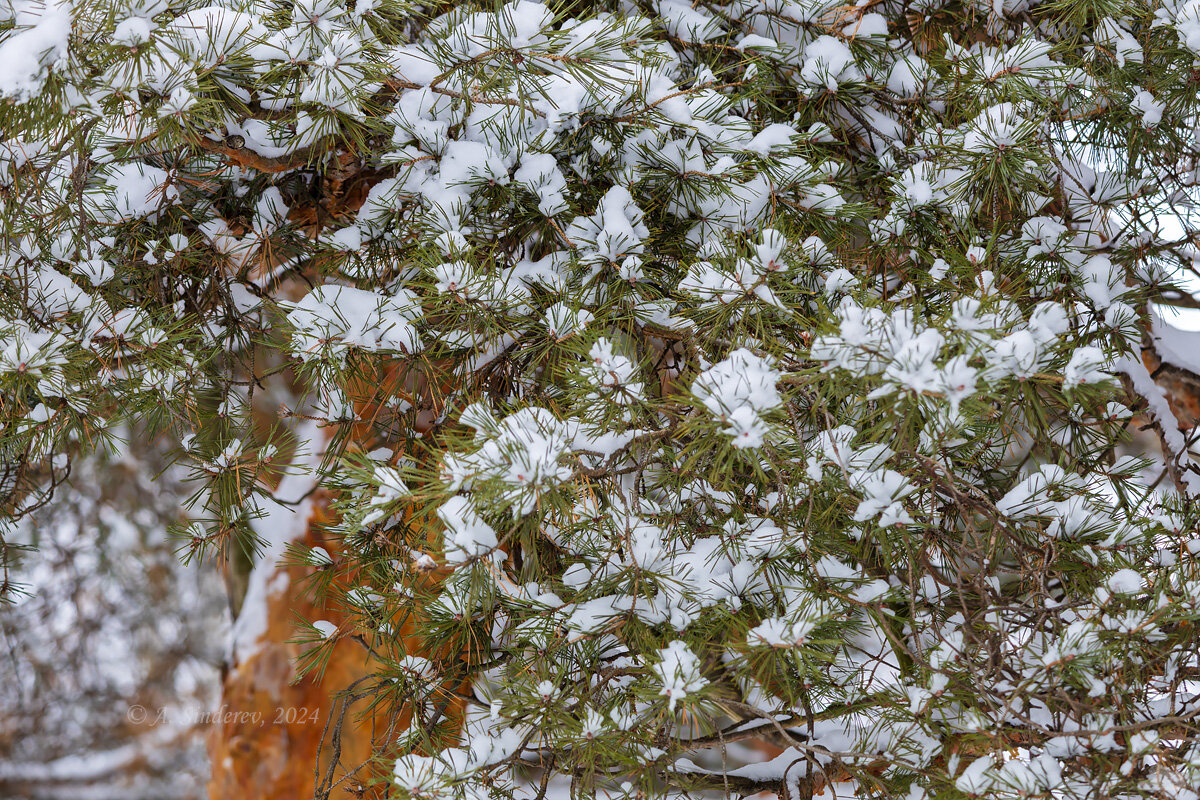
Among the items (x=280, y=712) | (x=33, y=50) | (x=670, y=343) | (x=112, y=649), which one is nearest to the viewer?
(x=33, y=50)

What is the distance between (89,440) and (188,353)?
191mm

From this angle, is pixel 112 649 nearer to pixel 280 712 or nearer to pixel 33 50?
pixel 280 712

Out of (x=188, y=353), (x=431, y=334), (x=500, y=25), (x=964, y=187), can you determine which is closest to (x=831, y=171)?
(x=964, y=187)

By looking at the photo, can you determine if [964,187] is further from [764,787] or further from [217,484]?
[217,484]

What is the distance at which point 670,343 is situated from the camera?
131 centimetres

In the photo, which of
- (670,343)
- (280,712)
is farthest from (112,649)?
(670,343)

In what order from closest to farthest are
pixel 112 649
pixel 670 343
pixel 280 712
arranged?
pixel 670 343 < pixel 280 712 < pixel 112 649

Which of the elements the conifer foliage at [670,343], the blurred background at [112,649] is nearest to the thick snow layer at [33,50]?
the conifer foliage at [670,343]

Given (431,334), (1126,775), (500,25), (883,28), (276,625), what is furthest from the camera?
(276,625)

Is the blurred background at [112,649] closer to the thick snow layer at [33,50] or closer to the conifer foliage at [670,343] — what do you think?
the conifer foliage at [670,343]

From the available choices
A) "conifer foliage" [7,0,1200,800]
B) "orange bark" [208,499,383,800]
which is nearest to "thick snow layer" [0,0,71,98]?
"conifer foliage" [7,0,1200,800]

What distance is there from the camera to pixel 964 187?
3.78ft

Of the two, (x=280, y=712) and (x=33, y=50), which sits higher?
(x=33, y=50)

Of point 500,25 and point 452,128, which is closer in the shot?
point 500,25
